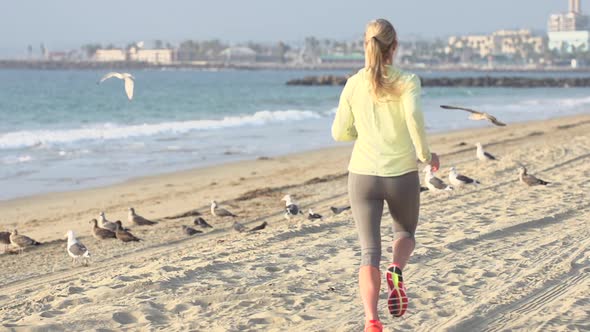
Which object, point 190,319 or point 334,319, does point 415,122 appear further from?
point 190,319

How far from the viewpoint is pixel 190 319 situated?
4.79 m

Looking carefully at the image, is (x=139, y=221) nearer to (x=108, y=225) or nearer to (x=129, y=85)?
(x=108, y=225)

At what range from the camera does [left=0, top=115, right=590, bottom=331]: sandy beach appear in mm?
4805

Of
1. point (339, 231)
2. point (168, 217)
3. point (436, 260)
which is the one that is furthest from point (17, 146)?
point (436, 260)

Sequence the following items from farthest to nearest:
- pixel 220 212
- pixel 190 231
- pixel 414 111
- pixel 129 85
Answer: pixel 129 85, pixel 220 212, pixel 190 231, pixel 414 111

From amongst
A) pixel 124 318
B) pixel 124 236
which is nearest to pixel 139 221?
pixel 124 236

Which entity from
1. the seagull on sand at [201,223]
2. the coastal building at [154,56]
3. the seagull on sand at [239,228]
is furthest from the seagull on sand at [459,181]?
the coastal building at [154,56]

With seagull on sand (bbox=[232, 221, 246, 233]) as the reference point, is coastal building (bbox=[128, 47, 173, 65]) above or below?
below

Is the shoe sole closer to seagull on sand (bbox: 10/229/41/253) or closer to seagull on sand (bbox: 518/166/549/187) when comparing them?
seagull on sand (bbox: 10/229/41/253)

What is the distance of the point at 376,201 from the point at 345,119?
1.19 ft

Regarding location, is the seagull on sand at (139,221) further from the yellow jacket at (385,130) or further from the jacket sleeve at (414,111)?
the jacket sleeve at (414,111)

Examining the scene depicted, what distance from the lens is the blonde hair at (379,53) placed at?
12.6 feet

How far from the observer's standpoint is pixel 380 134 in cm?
394

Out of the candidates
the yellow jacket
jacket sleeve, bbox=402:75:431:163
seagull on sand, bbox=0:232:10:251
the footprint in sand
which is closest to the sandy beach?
the footprint in sand
